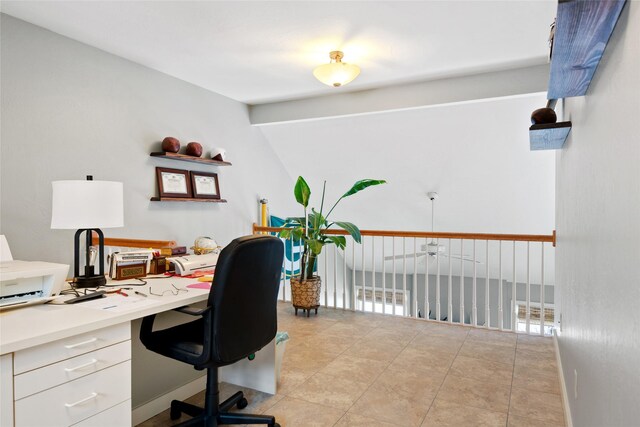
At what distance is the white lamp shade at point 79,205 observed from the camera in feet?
6.14

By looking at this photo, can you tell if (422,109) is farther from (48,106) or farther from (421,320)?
(48,106)

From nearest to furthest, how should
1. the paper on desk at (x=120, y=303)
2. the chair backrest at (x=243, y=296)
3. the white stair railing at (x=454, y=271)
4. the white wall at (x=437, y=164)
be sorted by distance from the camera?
the paper on desk at (x=120, y=303), the chair backrest at (x=243, y=296), the white wall at (x=437, y=164), the white stair railing at (x=454, y=271)

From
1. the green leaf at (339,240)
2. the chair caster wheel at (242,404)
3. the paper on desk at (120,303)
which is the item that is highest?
the green leaf at (339,240)

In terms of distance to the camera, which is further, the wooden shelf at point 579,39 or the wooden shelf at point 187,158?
the wooden shelf at point 187,158

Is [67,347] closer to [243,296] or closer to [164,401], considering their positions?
[243,296]

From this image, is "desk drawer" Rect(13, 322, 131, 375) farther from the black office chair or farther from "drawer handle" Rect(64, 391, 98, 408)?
the black office chair

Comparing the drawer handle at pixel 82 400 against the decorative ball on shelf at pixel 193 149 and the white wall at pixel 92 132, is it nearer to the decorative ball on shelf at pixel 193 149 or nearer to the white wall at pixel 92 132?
the white wall at pixel 92 132

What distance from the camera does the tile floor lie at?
2252mm

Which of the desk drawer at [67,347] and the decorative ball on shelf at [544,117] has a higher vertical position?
the decorative ball on shelf at [544,117]

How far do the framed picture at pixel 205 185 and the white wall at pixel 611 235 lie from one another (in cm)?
368

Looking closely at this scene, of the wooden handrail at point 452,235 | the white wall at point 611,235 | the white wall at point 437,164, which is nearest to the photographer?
the white wall at point 611,235

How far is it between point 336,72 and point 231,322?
234 cm

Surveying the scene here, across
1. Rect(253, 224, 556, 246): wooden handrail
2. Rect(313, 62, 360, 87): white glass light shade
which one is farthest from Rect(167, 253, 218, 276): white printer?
Rect(253, 224, 556, 246): wooden handrail

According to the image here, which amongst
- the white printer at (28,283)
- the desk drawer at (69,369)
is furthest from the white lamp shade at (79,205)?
the desk drawer at (69,369)
